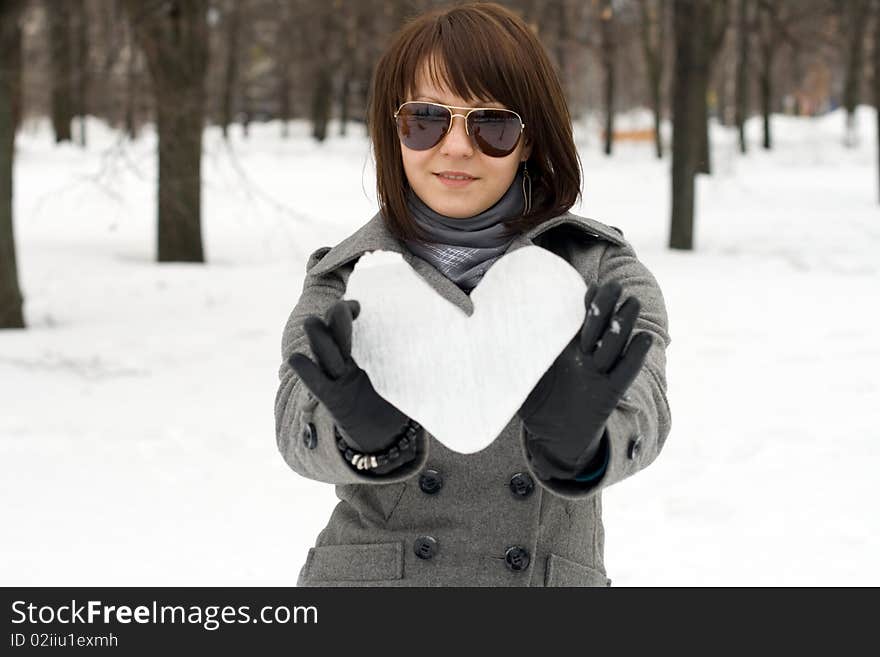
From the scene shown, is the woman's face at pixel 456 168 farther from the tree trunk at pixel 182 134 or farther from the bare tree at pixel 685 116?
the bare tree at pixel 685 116

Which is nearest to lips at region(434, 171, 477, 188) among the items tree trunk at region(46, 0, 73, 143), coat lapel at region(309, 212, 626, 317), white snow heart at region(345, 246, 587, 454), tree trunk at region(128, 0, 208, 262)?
coat lapel at region(309, 212, 626, 317)

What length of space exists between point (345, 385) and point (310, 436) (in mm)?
180

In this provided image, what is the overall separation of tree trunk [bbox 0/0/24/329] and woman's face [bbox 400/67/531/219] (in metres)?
6.64

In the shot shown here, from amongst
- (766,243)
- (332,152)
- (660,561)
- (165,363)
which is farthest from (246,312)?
(332,152)

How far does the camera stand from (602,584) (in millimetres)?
1803

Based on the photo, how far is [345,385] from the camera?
53.5 inches

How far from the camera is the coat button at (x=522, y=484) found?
1698mm

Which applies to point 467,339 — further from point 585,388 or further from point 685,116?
point 685,116

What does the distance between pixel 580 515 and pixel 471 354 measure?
47cm

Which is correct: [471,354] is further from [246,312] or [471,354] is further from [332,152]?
[332,152]

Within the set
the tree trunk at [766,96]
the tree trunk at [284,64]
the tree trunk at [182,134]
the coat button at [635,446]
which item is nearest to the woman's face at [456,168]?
the coat button at [635,446]

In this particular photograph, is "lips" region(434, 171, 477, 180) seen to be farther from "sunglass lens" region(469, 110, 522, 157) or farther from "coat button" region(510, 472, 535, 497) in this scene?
"coat button" region(510, 472, 535, 497)

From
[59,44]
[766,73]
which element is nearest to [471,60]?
[59,44]

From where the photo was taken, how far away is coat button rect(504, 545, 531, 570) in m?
1.71
